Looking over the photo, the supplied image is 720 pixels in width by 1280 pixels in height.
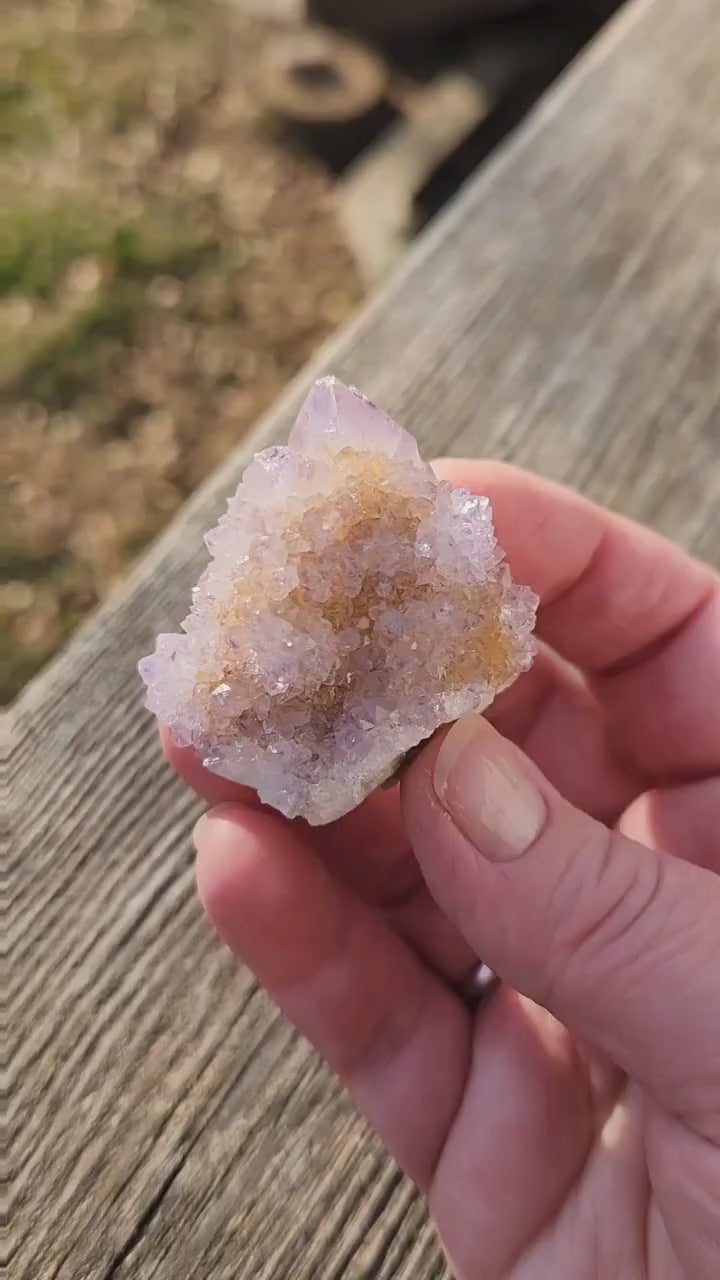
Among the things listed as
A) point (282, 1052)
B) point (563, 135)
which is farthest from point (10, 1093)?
point (563, 135)

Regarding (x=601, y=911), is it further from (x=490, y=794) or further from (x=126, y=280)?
(x=126, y=280)

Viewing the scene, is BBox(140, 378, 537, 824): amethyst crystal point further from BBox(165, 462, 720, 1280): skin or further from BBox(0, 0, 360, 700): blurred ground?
BBox(0, 0, 360, 700): blurred ground

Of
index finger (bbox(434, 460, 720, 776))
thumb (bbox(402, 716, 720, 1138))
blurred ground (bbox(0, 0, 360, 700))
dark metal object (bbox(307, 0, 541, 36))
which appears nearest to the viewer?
thumb (bbox(402, 716, 720, 1138))

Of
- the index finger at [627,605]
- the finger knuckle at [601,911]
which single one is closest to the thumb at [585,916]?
the finger knuckle at [601,911]

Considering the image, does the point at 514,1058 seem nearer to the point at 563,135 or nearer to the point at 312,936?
the point at 312,936

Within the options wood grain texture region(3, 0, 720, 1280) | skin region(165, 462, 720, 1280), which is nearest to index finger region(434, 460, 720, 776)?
skin region(165, 462, 720, 1280)

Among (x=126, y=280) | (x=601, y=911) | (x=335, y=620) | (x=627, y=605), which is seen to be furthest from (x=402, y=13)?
(x=601, y=911)

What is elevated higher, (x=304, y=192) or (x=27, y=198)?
(x=304, y=192)
